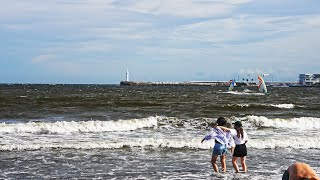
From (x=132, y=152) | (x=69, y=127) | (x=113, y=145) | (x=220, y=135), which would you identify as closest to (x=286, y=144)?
Answer: (x=132, y=152)

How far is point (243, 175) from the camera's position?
1048cm

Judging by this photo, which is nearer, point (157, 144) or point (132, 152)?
point (132, 152)

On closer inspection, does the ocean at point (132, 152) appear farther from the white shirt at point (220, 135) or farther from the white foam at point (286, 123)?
the white shirt at point (220, 135)

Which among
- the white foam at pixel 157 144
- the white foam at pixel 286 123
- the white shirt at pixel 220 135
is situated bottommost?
the white foam at pixel 286 123

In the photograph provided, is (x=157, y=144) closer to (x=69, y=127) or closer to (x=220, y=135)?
(x=220, y=135)

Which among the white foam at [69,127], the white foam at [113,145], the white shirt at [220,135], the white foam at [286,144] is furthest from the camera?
the white foam at [69,127]

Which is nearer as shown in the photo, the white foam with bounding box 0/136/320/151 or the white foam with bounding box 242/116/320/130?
the white foam with bounding box 0/136/320/151

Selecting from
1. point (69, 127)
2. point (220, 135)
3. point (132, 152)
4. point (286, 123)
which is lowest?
point (286, 123)

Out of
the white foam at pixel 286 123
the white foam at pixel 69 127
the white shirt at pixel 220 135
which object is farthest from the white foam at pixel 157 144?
the white foam at pixel 286 123

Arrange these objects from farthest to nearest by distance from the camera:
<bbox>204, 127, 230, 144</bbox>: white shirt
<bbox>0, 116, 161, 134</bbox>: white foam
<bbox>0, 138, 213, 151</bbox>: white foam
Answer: <bbox>0, 116, 161, 134</bbox>: white foam < <bbox>0, 138, 213, 151</bbox>: white foam < <bbox>204, 127, 230, 144</bbox>: white shirt

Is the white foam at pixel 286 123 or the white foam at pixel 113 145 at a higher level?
the white foam at pixel 113 145

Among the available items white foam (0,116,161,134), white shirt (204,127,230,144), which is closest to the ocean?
white foam (0,116,161,134)

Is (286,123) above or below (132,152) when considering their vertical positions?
below

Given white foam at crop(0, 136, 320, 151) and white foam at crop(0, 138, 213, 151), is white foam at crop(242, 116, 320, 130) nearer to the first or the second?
white foam at crop(0, 136, 320, 151)
